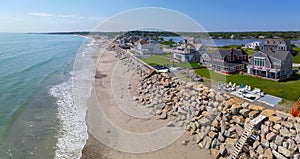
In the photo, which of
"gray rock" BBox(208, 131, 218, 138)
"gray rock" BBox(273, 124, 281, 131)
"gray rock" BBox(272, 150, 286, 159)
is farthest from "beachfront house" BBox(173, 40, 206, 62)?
"gray rock" BBox(272, 150, 286, 159)

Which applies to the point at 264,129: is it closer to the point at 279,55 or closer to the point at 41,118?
the point at 41,118

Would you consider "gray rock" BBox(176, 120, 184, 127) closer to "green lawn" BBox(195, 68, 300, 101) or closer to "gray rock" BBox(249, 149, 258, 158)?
"gray rock" BBox(249, 149, 258, 158)

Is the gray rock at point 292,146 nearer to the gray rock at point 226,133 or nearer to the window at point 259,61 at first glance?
the gray rock at point 226,133

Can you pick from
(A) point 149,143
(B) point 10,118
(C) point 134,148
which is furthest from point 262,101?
(B) point 10,118

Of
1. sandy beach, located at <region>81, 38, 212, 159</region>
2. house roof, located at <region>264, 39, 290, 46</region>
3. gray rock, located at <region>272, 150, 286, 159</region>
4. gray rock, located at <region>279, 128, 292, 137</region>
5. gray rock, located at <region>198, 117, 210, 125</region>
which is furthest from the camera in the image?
house roof, located at <region>264, 39, 290, 46</region>

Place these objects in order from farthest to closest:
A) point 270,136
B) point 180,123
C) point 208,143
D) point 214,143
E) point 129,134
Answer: point 180,123, point 129,134, point 208,143, point 214,143, point 270,136

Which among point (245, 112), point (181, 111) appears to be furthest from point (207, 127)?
point (181, 111)
